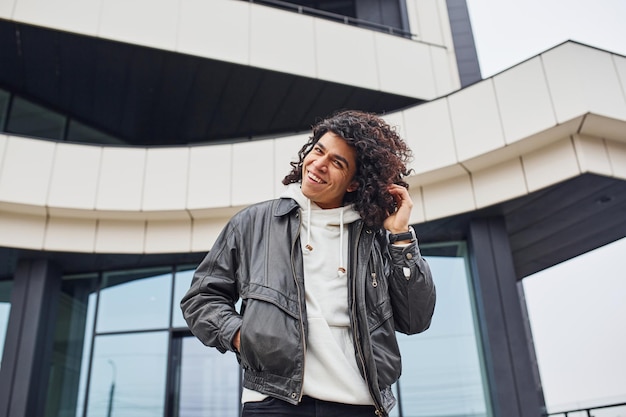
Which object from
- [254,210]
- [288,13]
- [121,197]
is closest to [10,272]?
[121,197]

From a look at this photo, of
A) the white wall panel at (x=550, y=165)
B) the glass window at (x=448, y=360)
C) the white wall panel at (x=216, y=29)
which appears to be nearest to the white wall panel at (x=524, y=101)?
→ the white wall panel at (x=550, y=165)

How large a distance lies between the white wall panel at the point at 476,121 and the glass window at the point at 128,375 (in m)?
5.01

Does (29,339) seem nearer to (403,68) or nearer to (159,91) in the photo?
(159,91)

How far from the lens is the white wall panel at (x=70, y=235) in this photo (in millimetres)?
7557

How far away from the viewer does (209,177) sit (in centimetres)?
750

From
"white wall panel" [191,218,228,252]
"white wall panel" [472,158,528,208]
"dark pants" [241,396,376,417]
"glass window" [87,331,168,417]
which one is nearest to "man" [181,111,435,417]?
"dark pants" [241,396,376,417]

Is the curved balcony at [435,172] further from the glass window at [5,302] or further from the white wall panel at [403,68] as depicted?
the white wall panel at [403,68]

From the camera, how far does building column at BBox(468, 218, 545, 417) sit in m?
6.26

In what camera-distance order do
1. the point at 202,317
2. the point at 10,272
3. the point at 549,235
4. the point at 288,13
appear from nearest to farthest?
the point at 202,317 < the point at 549,235 < the point at 10,272 < the point at 288,13

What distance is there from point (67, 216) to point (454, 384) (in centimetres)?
565

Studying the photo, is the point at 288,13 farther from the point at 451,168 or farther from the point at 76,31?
the point at 451,168

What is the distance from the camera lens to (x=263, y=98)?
9.79m

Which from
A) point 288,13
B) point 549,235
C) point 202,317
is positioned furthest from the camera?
point 288,13

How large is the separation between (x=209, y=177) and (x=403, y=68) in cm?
407
